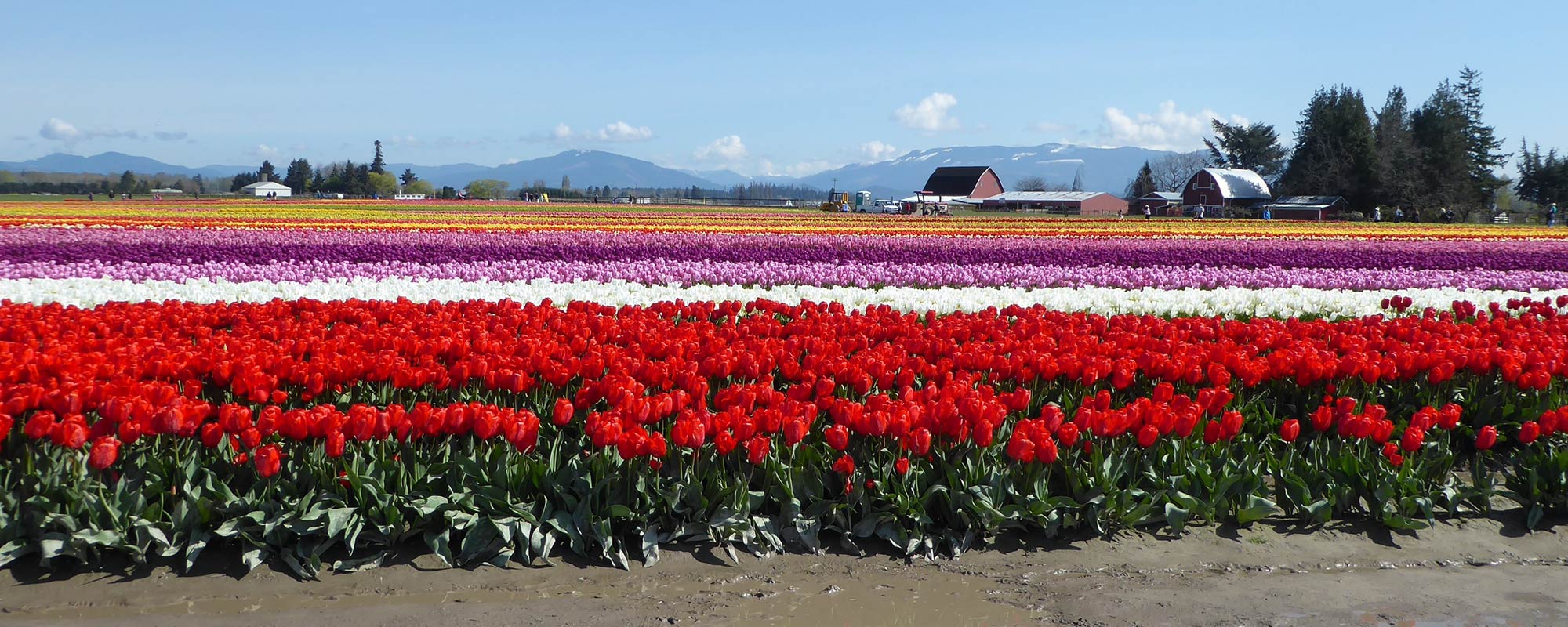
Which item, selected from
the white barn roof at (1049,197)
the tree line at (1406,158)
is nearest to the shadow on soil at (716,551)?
the tree line at (1406,158)

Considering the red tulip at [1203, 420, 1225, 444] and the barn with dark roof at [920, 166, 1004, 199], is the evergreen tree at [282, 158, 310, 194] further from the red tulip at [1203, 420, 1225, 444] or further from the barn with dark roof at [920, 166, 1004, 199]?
the red tulip at [1203, 420, 1225, 444]

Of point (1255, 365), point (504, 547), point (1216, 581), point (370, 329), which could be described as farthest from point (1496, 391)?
point (370, 329)

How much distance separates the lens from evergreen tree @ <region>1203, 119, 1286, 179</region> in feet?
344

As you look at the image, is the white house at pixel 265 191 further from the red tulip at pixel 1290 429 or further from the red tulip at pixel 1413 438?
the red tulip at pixel 1413 438

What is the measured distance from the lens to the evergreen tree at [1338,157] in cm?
7312

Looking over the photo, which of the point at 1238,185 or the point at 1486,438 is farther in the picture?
the point at 1238,185

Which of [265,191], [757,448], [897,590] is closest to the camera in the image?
[897,590]

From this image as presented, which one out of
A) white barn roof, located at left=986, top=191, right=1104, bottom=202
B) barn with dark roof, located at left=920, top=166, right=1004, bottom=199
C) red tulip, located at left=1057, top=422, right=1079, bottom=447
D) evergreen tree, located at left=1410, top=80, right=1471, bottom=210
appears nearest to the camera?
red tulip, located at left=1057, top=422, right=1079, bottom=447

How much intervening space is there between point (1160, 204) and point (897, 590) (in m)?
89.7

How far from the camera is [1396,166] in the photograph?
7194cm

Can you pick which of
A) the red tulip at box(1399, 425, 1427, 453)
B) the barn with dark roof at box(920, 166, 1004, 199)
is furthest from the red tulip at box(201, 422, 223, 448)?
the barn with dark roof at box(920, 166, 1004, 199)

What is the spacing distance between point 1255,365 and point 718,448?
3.04m

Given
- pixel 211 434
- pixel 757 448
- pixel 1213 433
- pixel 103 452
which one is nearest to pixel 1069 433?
pixel 1213 433

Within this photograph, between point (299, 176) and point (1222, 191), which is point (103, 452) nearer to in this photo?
point (1222, 191)
